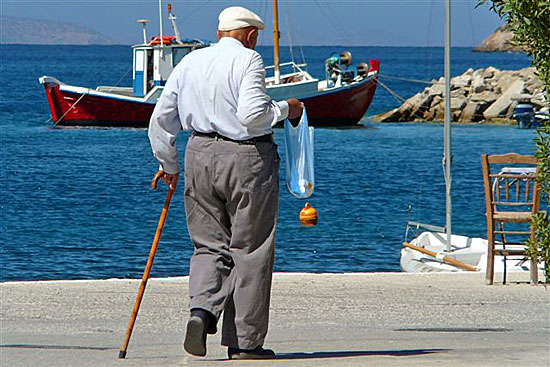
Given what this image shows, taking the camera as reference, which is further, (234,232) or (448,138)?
(448,138)

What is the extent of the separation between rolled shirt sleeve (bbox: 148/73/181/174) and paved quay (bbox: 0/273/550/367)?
1110 mm

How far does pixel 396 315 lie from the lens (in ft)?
26.2

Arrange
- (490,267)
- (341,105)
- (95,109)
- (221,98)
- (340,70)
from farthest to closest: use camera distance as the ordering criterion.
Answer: (341,105), (340,70), (95,109), (490,267), (221,98)

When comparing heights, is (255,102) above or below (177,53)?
below

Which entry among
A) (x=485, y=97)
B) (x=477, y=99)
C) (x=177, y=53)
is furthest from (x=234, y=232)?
(x=485, y=97)

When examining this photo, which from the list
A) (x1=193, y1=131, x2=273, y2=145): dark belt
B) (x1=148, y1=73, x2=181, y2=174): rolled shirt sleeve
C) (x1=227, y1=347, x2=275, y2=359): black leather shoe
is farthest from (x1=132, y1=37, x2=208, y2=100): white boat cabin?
(x1=227, y1=347, x2=275, y2=359): black leather shoe

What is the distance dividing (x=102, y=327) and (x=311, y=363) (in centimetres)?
212

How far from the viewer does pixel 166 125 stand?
5.89 meters

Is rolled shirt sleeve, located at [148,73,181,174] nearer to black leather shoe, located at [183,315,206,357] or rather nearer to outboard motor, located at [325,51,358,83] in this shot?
Answer: black leather shoe, located at [183,315,206,357]

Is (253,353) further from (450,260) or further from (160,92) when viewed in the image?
(160,92)

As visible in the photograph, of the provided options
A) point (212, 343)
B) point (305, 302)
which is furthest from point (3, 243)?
point (212, 343)

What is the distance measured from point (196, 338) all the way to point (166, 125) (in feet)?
3.80

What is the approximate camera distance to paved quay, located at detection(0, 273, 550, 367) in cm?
593

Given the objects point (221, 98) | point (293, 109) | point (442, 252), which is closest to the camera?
point (221, 98)
